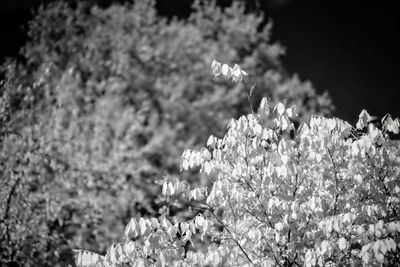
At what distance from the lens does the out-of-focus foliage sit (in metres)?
8.34

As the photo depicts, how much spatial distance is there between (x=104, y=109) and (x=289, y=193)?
886 cm

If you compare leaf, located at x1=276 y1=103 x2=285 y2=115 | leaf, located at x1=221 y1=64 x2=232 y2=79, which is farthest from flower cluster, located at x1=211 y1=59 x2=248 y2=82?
leaf, located at x1=276 y1=103 x2=285 y2=115

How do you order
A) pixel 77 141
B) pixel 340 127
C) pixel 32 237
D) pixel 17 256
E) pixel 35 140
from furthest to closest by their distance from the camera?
pixel 77 141, pixel 35 140, pixel 32 237, pixel 17 256, pixel 340 127

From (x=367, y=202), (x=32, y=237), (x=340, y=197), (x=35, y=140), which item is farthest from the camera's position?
(x=35, y=140)

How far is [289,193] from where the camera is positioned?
13.8ft

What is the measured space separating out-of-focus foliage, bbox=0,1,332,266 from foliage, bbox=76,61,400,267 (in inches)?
104

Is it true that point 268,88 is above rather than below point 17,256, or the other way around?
above

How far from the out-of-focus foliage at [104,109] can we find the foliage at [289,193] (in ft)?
8.66

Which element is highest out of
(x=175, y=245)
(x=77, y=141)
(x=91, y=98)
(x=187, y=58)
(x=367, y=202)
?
(x=187, y=58)

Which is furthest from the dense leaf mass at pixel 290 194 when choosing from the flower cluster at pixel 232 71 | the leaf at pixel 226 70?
the leaf at pixel 226 70

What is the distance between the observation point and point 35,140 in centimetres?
879

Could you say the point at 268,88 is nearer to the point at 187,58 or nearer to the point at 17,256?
the point at 187,58

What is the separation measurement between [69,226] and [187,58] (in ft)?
27.7

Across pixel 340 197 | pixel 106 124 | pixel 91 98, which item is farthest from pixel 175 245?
pixel 91 98
